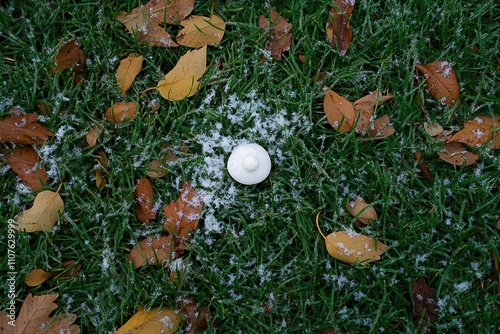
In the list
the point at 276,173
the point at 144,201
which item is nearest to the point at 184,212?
the point at 144,201

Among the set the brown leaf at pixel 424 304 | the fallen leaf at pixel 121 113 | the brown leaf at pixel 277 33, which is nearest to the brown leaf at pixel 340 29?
the brown leaf at pixel 277 33

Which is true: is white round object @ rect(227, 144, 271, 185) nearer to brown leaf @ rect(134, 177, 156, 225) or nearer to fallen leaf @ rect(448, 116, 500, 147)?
brown leaf @ rect(134, 177, 156, 225)

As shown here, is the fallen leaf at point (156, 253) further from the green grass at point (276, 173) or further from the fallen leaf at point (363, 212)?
the fallen leaf at point (363, 212)

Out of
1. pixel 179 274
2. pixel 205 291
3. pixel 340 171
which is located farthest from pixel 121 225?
pixel 340 171

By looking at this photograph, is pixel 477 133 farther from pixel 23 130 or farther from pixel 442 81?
pixel 23 130

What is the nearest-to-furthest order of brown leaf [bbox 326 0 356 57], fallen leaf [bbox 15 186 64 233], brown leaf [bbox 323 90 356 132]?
fallen leaf [bbox 15 186 64 233] < brown leaf [bbox 323 90 356 132] < brown leaf [bbox 326 0 356 57]

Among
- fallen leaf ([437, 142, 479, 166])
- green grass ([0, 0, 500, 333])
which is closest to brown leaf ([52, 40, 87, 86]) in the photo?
green grass ([0, 0, 500, 333])
